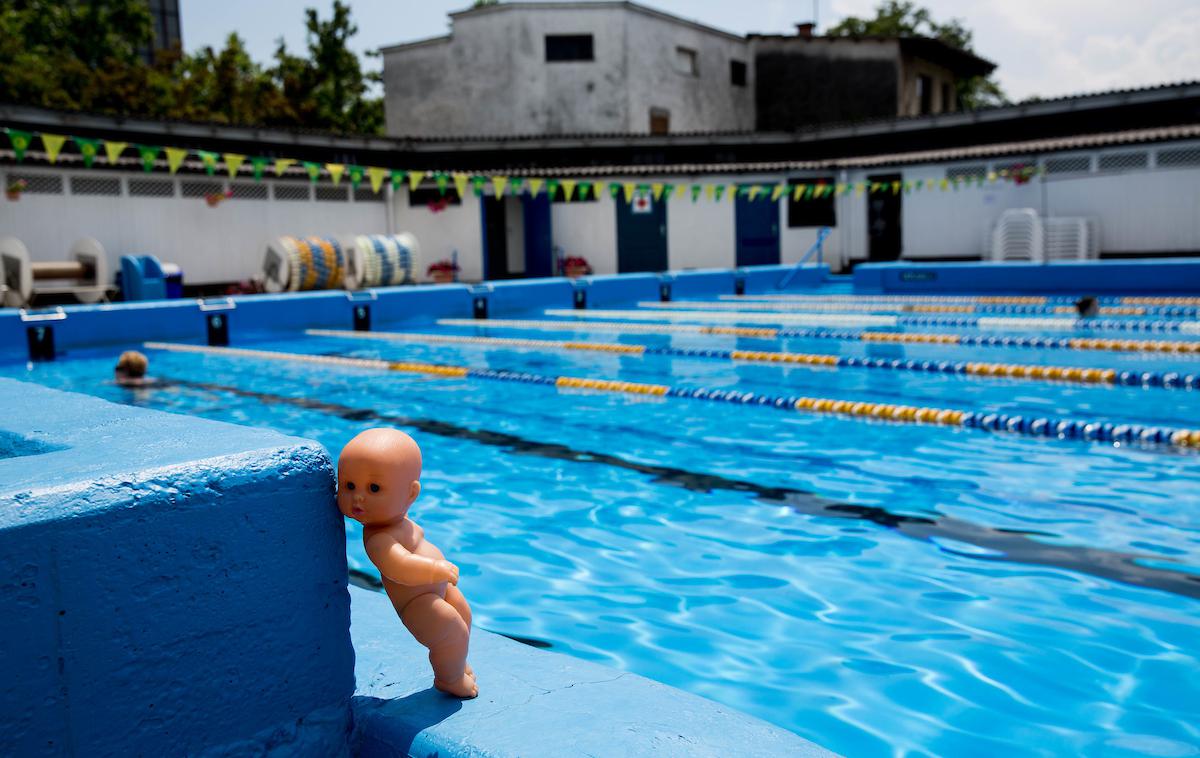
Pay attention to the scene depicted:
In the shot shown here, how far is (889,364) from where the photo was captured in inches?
370

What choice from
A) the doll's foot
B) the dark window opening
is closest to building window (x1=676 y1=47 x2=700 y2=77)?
the dark window opening

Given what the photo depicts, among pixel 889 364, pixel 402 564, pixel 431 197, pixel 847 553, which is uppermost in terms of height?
pixel 431 197

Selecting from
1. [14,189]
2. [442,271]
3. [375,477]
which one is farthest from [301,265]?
[375,477]

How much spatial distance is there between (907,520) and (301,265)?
593 inches

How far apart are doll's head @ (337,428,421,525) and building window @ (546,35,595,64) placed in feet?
99.8

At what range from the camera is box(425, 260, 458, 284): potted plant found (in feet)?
79.5

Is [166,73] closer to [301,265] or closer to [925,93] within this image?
[301,265]

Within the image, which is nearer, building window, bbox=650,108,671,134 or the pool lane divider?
the pool lane divider

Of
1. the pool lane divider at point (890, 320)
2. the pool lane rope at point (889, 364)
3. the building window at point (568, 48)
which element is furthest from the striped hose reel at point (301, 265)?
the building window at point (568, 48)

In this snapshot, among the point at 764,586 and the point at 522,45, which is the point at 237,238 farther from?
the point at 764,586

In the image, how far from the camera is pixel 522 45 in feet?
99.1

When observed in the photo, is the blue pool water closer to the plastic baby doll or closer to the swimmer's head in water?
the plastic baby doll

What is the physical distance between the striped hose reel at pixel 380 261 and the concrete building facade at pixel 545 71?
11.8 metres

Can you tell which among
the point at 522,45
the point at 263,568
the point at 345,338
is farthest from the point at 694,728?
the point at 522,45
